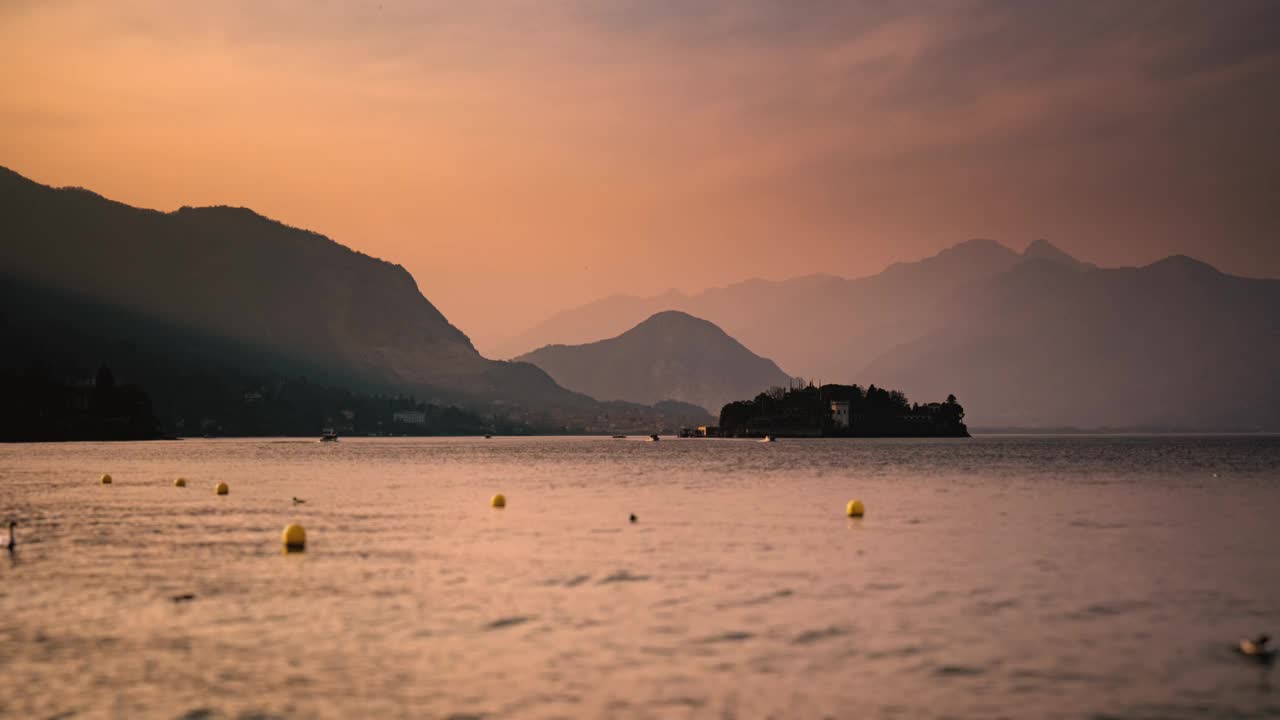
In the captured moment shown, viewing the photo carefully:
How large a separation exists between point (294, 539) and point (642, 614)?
2967 centimetres

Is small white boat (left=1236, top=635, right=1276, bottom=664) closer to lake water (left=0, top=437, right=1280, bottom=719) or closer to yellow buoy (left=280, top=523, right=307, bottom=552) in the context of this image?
lake water (left=0, top=437, right=1280, bottom=719)

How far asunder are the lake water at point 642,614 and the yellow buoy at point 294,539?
94cm

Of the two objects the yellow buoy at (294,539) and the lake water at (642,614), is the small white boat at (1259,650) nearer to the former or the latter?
the lake water at (642,614)

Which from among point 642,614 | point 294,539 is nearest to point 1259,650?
point 642,614

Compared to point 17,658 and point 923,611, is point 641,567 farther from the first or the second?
point 17,658

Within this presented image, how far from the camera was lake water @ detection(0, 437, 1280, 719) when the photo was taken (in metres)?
32.7

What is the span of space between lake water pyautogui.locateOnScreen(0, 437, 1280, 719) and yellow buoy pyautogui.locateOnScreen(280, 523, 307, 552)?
0.94 m

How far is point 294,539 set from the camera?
68062 millimetres

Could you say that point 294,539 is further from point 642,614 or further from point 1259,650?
point 1259,650

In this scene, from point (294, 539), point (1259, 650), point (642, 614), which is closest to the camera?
point (1259, 650)

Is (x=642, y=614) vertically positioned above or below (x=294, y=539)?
below

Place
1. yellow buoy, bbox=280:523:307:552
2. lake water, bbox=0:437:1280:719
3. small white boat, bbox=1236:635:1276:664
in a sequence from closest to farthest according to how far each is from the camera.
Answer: lake water, bbox=0:437:1280:719 → small white boat, bbox=1236:635:1276:664 → yellow buoy, bbox=280:523:307:552

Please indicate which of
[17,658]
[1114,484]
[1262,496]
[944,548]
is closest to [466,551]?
[944,548]

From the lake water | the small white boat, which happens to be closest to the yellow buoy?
the lake water
